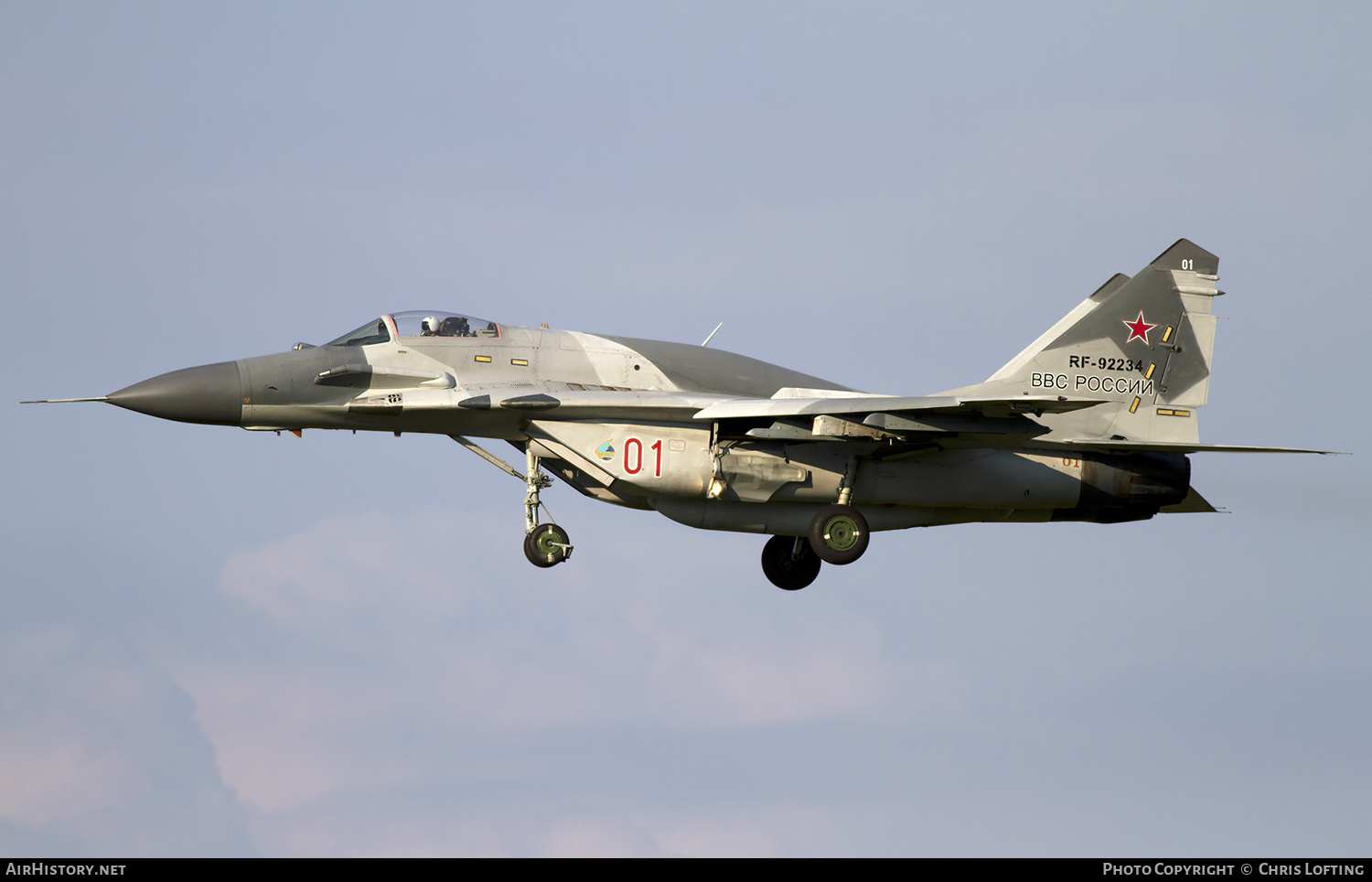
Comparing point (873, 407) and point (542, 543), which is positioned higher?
point (873, 407)

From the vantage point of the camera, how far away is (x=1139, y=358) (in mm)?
24609

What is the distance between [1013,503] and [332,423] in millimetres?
9834

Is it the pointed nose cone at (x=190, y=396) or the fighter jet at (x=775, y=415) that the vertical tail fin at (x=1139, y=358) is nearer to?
the fighter jet at (x=775, y=415)

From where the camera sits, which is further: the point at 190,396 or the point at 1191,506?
the point at 1191,506

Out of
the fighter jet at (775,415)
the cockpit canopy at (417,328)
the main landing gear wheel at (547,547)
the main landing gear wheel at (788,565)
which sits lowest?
the main landing gear wheel at (788,565)

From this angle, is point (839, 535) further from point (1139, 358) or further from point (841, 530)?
point (1139, 358)

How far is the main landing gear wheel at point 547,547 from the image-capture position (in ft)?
73.5

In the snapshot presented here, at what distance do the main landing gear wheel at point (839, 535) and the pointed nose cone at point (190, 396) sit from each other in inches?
316

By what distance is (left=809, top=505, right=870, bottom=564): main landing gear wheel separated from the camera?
22812 mm

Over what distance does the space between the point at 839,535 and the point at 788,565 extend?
2.92m

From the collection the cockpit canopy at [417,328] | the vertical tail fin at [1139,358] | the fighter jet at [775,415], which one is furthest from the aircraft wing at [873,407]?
the cockpit canopy at [417,328]

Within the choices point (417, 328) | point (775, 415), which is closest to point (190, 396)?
point (417, 328)

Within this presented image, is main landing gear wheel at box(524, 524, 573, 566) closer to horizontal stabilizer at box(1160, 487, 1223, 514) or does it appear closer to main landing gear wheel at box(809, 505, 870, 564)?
main landing gear wheel at box(809, 505, 870, 564)
